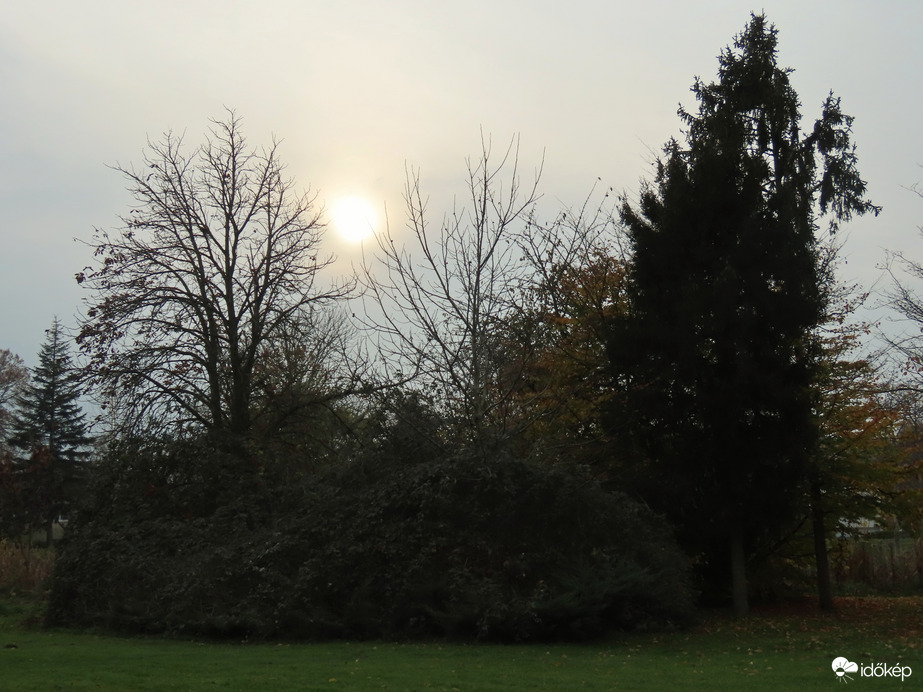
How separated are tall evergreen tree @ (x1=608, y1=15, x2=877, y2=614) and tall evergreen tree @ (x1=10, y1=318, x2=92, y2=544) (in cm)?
3545

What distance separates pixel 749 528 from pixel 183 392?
14544mm

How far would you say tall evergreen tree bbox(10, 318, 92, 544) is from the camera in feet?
154

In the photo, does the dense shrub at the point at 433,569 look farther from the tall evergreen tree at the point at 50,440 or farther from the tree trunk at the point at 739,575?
the tall evergreen tree at the point at 50,440

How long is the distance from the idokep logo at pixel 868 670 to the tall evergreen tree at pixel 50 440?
42.5 m

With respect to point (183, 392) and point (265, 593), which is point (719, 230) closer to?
point (265, 593)

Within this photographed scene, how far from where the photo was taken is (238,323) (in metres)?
24.6

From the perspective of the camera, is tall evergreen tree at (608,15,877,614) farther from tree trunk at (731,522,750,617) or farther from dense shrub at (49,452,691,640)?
dense shrub at (49,452,691,640)

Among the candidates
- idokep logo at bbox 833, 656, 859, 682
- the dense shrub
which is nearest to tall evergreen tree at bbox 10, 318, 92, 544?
the dense shrub

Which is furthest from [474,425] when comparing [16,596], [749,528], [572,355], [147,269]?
[16,596]

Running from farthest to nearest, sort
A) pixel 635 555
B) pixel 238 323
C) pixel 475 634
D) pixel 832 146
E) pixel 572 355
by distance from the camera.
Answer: pixel 238 323 < pixel 572 355 < pixel 832 146 < pixel 635 555 < pixel 475 634

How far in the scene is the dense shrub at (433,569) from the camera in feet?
50.4

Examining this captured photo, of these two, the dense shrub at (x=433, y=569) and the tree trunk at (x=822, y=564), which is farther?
the tree trunk at (x=822, y=564)

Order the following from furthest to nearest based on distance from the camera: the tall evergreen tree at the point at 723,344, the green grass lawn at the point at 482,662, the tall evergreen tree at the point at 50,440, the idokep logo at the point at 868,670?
the tall evergreen tree at the point at 50,440
the tall evergreen tree at the point at 723,344
the idokep logo at the point at 868,670
the green grass lawn at the point at 482,662

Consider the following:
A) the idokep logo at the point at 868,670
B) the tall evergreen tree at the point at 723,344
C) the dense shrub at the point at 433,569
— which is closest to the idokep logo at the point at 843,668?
the idokep logo at the point at 868,670
